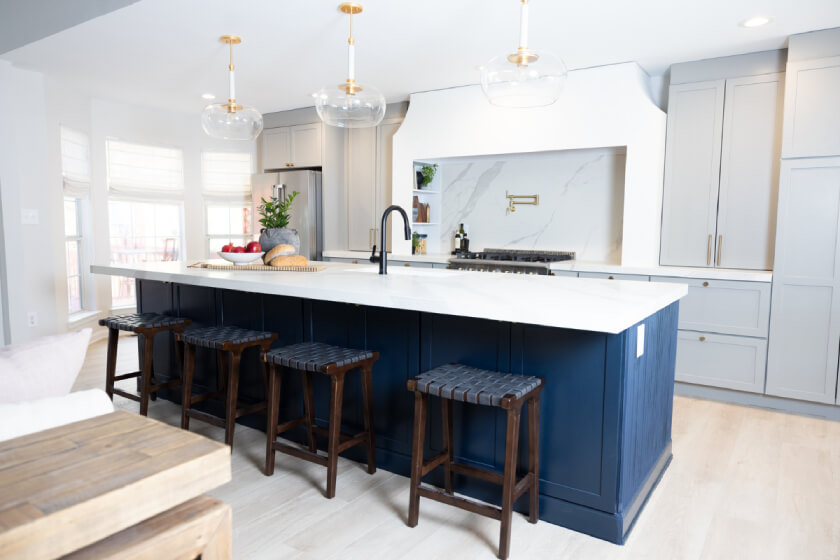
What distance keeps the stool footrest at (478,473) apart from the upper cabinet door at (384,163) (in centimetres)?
366

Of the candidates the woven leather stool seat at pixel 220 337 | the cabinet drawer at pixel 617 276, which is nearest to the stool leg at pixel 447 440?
the woven leather stool seat at pixel 220 337

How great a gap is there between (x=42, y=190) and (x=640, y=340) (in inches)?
198

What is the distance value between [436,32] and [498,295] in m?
2.22

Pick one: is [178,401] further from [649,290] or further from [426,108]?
[426,108]

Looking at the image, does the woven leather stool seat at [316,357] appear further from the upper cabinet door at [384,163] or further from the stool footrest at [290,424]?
the upper cabinet door at [384,163]

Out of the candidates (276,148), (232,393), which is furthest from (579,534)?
(276,148)

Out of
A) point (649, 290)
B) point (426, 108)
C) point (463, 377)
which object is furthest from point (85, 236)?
point (649, 290)

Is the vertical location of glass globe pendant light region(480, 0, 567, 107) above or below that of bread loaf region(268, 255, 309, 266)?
above

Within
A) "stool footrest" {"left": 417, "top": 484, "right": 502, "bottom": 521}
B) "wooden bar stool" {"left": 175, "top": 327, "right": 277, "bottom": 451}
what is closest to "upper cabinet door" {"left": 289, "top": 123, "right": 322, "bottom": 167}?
"wooden bar stool" {"left": 175, "top": 327, "right": 277, "bottom": 451}

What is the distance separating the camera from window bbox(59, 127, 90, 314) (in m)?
5.27

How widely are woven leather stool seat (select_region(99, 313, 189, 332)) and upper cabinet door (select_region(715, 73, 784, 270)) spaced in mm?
3732

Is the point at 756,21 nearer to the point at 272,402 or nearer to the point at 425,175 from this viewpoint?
the point at 425,175

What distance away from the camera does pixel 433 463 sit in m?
2.24

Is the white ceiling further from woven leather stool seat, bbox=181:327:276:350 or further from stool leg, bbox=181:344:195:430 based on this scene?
stool leg, bbox=181:344:195:430
